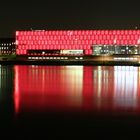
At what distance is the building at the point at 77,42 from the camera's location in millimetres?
80438

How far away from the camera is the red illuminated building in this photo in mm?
80500

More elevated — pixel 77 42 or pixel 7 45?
pixel 7 45

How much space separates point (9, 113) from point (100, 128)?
7.94 feet

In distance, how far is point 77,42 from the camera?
81.9 metres

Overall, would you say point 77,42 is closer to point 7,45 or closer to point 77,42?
point 77,42

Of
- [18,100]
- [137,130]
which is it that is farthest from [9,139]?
[18,100]

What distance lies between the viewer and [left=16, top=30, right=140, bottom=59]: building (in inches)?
3167

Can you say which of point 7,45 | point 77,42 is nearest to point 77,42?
point 77,42

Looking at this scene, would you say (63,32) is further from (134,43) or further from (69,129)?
(69,129)

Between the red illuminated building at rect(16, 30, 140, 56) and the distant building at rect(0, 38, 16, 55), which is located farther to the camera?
the distant building at rect(0, 38, 16, 55)

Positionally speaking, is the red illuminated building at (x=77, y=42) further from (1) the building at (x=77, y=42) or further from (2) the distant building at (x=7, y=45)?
(2) the distant building at (x=7, y=45)

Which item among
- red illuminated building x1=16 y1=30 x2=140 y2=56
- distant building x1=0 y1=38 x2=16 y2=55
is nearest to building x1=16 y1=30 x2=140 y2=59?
red illuminated building x1=16 y1=30 x2=140 y2=56

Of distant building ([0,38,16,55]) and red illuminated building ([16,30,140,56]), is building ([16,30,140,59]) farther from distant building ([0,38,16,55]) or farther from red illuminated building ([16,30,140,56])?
distant building ([0,38,16,55])

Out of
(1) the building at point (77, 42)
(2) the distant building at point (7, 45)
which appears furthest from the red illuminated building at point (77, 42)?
(2) the distant building at point (7, 45)
